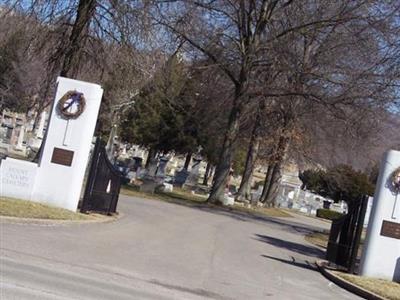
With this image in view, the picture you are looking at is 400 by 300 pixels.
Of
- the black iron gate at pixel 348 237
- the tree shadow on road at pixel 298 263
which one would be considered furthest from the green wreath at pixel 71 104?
the black iron gate at pixel 348 237

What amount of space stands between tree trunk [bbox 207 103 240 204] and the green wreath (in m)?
19.7

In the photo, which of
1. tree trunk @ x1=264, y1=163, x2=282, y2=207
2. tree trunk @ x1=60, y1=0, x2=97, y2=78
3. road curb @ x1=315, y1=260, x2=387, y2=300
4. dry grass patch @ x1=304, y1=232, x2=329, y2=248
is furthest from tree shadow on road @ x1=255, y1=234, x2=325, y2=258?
tree trunk @ x1=264, y1=163, x2=282, y2=207

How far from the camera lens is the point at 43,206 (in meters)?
17.5

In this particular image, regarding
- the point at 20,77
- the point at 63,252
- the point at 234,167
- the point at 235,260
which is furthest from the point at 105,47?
the point at 234,167

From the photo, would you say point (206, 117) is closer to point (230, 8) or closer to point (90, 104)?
point (230, 8)

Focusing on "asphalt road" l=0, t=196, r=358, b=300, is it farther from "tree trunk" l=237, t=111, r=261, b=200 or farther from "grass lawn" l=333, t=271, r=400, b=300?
"tree trunk" l=237, t=111, r=261, b=200

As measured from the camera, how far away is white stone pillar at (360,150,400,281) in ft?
57.5

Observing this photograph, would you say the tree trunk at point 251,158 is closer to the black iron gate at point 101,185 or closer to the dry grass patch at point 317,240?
the dry grass patch at point 317,240

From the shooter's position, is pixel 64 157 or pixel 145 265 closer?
pixel 145 265

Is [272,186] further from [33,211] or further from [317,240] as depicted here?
[33,211]

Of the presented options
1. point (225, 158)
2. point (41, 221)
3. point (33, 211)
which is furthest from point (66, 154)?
point (225, 158)

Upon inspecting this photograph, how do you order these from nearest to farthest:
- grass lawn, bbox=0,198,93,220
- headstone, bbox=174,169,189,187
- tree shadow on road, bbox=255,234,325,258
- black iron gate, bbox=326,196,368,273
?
grass lawn, bbox=0,198,93,220, black iron gate, bbox=326,196,368,273, tree shadow on road, bbox=255,234,325,258, headstone, bbox=174,169,189,187

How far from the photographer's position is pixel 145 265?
12.6 meters

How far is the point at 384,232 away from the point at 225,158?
21.2m
